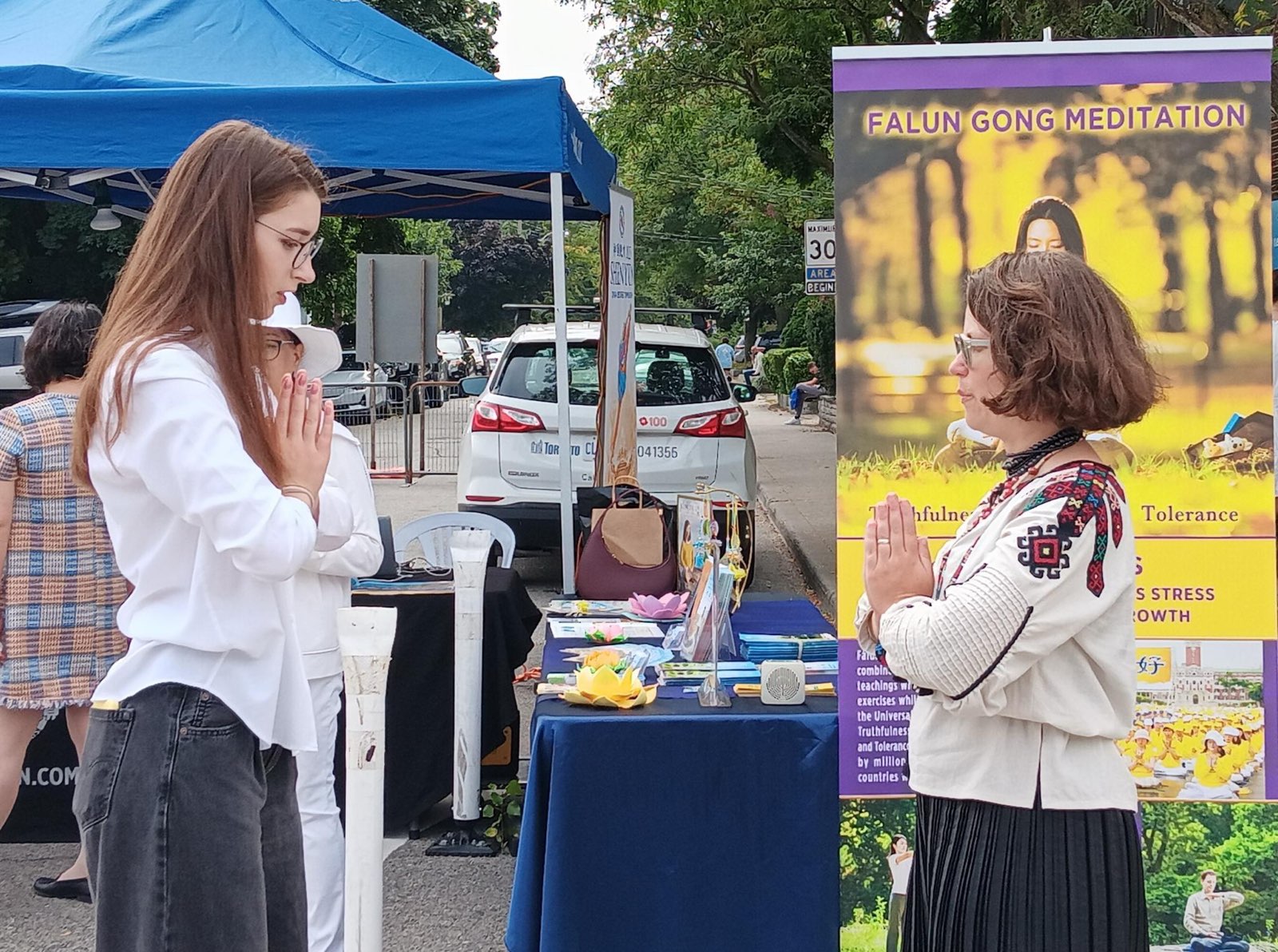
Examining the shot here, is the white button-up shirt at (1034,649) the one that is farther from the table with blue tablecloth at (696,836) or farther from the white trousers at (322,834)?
the white trousers at (322,834)

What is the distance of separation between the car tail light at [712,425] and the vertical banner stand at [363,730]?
609cm

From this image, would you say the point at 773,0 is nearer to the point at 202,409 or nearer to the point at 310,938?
the point at 310,938

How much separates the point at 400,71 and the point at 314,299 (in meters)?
20.9

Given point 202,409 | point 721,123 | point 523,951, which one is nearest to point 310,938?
point 523,951

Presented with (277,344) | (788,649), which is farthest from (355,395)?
(277,344)

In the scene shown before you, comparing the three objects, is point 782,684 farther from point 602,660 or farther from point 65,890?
point 65,890

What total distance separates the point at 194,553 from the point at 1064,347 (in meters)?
1.31

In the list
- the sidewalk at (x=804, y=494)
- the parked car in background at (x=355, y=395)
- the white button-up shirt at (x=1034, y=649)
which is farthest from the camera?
the parked car in background at (x=355, y=395)

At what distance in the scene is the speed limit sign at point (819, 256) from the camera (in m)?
12.3

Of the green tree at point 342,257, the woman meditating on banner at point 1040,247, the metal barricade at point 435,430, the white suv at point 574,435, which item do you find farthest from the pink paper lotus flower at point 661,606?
the green tree at point 342,257

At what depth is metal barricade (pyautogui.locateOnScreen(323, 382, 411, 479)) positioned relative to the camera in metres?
18.5

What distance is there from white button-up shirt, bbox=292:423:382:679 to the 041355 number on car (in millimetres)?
4935

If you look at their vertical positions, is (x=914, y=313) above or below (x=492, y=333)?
below

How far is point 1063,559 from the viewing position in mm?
1880
